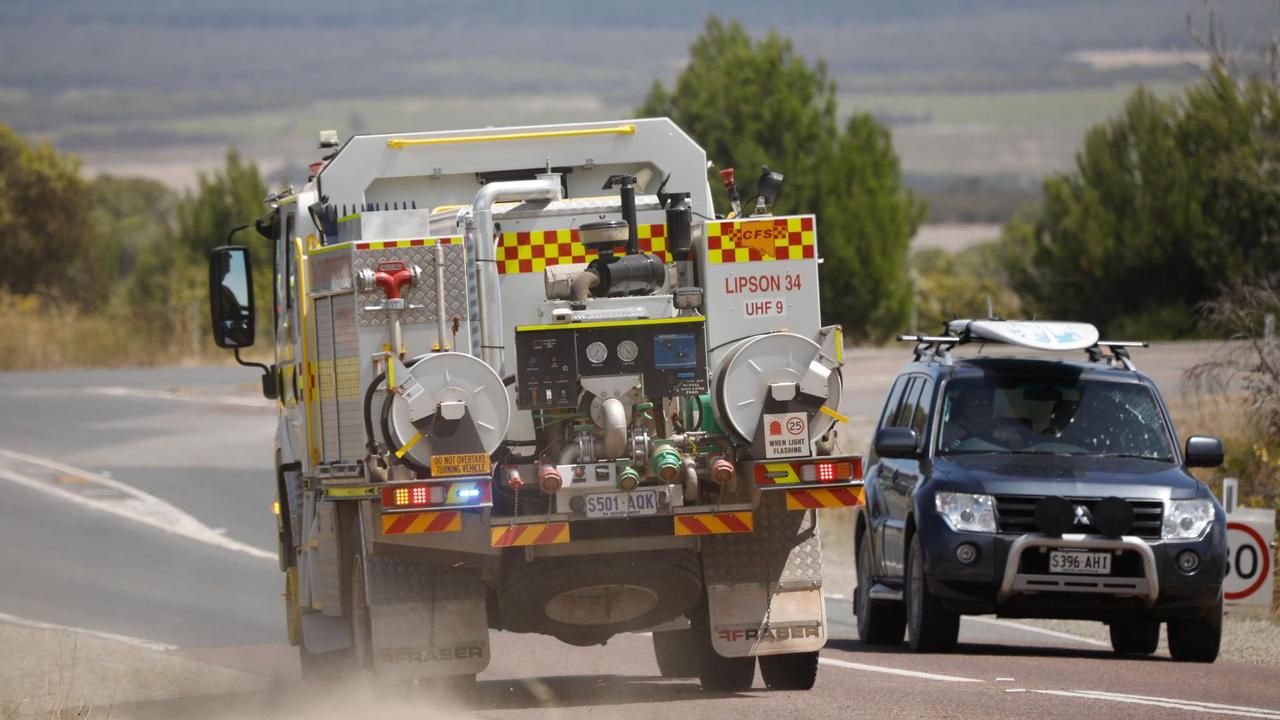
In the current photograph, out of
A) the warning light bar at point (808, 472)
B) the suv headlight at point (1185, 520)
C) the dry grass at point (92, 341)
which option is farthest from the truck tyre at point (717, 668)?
the dry grass at point (92, 341)

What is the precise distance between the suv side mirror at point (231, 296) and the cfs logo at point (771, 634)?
13.6ft

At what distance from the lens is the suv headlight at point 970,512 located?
14.3 m

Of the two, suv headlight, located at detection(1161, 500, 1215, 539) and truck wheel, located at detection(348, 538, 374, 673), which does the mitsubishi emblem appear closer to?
suv headlight, located at detection(1161, 500, 1215, 539)

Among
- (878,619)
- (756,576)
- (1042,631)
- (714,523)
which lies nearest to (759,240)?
(714,523)

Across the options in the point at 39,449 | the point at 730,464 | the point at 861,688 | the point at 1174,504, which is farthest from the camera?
the point at 39,449

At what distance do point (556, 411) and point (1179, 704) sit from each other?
3.80 m

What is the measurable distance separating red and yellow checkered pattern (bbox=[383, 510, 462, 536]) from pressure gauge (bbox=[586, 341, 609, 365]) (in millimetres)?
1019

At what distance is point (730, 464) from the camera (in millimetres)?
11172

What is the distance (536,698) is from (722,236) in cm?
313

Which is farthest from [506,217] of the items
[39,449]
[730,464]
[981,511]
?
[39,449]

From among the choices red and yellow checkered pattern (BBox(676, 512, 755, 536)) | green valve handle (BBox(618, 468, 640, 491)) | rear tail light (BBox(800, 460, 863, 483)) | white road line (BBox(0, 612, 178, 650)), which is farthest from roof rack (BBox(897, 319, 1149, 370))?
white road line (BBox(0, 612, 178, 650))

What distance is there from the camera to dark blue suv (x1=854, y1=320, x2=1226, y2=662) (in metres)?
14.1

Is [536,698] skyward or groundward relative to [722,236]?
groundward

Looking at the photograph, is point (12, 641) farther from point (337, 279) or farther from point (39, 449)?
point (39, 449)
